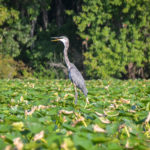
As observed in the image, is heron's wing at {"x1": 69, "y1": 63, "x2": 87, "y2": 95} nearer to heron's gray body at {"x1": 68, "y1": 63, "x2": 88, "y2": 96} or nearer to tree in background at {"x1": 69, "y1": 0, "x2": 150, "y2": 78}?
heron's gray body at {"x1": 68, "y1": 63, "x2": 88, "y2": 96}

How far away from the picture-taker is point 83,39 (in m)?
20.0

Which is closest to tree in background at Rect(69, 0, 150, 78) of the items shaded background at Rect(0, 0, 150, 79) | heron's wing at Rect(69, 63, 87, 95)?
shaded background at Rect(0, 0, 150, 79)

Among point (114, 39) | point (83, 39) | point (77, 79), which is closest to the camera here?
point (77, 79)

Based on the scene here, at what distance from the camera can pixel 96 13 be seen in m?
19.3

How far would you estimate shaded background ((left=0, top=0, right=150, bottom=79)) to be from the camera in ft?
61.6

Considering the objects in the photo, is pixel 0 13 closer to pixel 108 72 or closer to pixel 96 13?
pixel 96 13

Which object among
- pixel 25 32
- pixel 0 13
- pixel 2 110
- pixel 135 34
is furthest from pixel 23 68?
pixel 2 110

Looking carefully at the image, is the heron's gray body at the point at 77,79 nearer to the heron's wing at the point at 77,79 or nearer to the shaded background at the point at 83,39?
the heron's wing at the point at 77,79

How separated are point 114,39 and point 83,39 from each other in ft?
6.35

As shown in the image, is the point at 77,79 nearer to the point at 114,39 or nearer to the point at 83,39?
the point at 114,39

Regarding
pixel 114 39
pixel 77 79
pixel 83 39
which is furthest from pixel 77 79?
pixel 83 39

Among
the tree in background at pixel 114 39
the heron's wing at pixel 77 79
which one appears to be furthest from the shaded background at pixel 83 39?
the heron's wing at pixel 77 79

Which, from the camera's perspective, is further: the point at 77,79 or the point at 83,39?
the point at 83,39

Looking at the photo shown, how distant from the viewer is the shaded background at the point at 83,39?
1877cm
